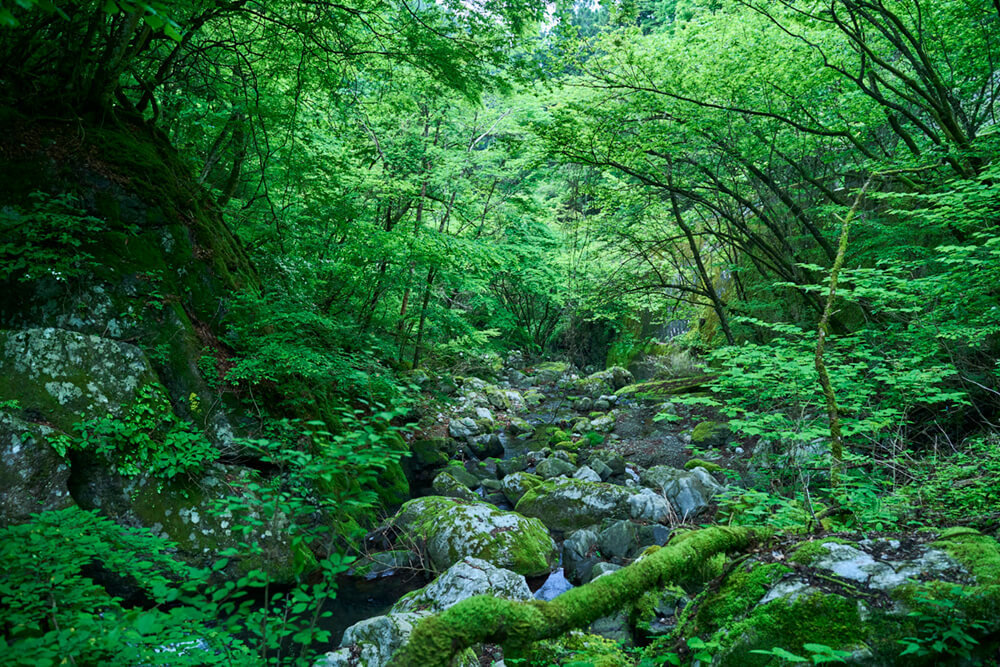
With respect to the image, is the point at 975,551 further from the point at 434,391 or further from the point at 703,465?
the point at 434,391

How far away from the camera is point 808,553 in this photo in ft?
7.89

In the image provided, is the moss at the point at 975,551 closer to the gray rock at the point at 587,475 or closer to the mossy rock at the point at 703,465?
the mossy rock at the point at 703,465

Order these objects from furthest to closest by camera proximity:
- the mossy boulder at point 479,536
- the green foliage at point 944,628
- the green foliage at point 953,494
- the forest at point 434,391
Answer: the mossy boulder at point 479,536 < the green foliage at point 953,494 < the forest at point 434,391 < the green foliage at point 944,628

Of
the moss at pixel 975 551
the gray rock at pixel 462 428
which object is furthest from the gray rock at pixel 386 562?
the gray rock at pixel 462 428

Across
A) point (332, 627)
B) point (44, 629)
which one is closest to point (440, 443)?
point (332, 627)

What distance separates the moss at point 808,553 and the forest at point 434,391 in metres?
0.02

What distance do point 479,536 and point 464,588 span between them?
142 centimetres

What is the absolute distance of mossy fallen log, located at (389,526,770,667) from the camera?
217 centimetres

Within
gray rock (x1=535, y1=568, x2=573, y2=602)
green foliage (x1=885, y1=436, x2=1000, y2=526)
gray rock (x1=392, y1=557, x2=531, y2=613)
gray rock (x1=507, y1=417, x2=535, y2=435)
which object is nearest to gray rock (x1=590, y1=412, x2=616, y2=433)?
gray rock (x1=507, y1=417, x2=535, y2=435)

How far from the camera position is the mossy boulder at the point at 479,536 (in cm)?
578

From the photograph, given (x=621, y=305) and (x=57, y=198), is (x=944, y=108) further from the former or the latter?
(x=57, y=198)

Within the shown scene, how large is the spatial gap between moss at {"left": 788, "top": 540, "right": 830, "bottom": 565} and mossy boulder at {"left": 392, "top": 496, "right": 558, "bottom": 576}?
12.6 feet

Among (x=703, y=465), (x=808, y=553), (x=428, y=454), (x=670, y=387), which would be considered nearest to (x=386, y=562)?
(x=428, y=454)

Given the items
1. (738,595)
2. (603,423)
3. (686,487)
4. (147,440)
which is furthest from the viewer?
(603,423)
